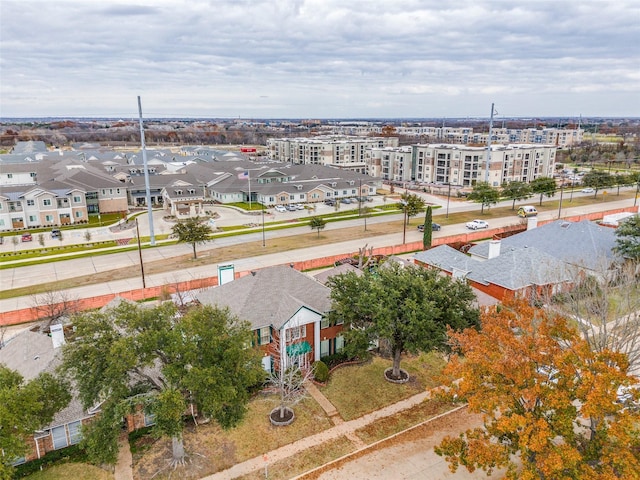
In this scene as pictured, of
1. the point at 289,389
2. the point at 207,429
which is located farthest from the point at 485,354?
the point at 207,429

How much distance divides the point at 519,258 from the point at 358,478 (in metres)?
27.4

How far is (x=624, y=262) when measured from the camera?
4212 centimetres

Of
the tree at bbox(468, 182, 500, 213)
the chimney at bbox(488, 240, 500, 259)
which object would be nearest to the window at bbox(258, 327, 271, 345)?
the chimney at bbox(488, 240, 500, 259)

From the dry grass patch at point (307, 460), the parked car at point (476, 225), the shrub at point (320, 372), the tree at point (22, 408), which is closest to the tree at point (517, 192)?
the parked car at point (476, 225)

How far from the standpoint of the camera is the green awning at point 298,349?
30.5 metres

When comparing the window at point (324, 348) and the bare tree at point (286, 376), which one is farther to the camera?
the window at point (324, 348)

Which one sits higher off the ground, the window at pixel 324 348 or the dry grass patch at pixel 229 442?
the window at pixel 324 348

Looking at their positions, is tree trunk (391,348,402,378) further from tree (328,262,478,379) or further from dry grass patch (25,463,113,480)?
dry grass patch (25,463,113,480)

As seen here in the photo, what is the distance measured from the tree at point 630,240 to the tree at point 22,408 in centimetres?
4836

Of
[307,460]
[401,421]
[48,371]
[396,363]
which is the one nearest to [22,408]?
[48,371]

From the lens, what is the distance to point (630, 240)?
44844mm

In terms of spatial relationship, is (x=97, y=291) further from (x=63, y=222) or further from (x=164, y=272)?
(x=63, y=222)

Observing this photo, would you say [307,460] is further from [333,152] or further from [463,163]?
[333,152]

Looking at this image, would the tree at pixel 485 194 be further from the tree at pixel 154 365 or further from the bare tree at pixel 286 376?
the tree at pixel 154 365
